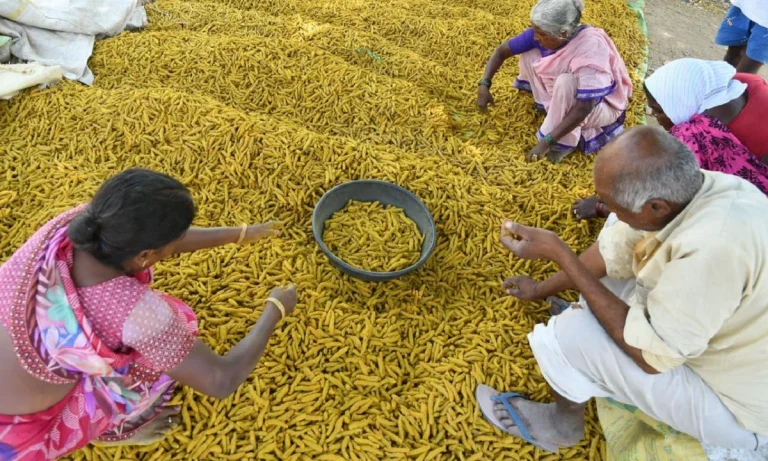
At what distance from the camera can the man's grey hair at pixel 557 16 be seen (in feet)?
12.3

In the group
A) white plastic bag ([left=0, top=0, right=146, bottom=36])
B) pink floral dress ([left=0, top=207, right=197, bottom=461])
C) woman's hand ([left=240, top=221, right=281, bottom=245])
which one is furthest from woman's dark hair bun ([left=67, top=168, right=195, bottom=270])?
white plastic bag ([left=0, top=0, right=146, bottom=36])

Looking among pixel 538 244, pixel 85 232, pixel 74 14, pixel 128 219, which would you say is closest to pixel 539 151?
pixel 538 244

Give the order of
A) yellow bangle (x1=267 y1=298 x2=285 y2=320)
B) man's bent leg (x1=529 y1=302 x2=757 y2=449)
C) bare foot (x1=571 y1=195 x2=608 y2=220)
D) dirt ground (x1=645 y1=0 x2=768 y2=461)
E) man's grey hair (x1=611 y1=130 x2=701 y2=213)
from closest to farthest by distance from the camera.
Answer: man's grey hair (x1=611 y1=130 x2=701 y2=213) → man's bent leg (x1=529 y1=302 x2=757 y2=449) → yellow bangle (x1=267 y1=298 x2=285 y2=320) → bare foot (x1=571 y1=195 x2=608 y2=220) → dirt ground (x1=645 y1=0 x2=768 y2=461)

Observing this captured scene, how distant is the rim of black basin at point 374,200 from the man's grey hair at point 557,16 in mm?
1730

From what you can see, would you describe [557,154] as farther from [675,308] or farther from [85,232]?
[85,232]

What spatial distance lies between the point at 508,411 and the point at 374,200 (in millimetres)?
1680

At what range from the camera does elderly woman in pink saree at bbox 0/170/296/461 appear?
1688 mm

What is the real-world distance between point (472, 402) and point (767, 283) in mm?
1541

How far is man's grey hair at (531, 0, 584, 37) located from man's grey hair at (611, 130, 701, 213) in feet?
7.16

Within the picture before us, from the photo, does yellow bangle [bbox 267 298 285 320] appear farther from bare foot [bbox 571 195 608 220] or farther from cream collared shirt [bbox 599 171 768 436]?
bare foot [bbox 571 195 608 220]

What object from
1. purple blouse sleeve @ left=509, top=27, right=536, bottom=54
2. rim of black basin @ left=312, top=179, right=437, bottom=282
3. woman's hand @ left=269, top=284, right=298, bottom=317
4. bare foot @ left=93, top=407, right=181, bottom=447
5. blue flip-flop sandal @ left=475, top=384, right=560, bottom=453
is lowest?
blue flip-flop sandal @ left=475, top=384, right=560, bottom=453

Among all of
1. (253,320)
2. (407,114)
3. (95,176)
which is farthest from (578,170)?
(95,176)

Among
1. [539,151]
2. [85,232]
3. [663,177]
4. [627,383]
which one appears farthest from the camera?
[539,151]

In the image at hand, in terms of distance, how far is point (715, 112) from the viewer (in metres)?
3.40
